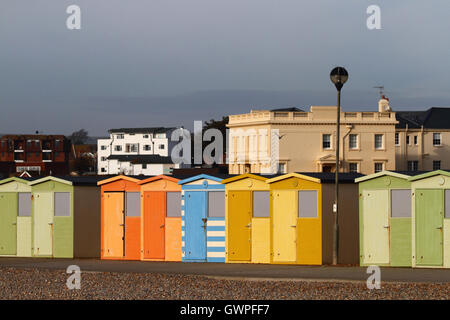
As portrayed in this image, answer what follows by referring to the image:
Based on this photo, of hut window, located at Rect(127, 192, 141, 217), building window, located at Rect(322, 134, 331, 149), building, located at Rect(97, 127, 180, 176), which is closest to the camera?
hut window, located at Rect(127, 192, 141, 217)

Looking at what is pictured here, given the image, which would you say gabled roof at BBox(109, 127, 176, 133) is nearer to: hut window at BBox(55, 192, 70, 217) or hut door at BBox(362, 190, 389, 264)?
hut window at BBox(55, 192, 70, 217)

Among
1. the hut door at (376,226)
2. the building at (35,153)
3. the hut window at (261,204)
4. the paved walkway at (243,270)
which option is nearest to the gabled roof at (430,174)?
the hut door at (376,226)

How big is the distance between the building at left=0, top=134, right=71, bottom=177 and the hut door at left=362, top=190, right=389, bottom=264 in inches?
4969

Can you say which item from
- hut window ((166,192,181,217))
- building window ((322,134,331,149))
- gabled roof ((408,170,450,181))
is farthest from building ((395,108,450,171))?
gabled roof ((408,170,450,181))

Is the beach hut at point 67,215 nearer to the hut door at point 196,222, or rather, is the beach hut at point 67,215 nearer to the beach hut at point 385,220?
the hut door at point 196,222

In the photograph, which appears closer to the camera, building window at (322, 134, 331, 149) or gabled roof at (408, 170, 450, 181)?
gabled roof at (408, 170, 450, 181)

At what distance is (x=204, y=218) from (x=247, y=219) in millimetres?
1229

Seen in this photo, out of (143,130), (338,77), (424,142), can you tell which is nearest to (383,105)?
(424,142)

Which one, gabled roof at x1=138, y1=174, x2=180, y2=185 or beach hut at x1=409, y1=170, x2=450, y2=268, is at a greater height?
gabled roof at x1=138, y1=174, x2=180, y2=185

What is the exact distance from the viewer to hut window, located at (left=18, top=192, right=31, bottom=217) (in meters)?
25.9

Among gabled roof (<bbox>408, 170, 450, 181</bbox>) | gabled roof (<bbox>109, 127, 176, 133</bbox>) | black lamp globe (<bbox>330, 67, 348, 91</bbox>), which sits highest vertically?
gabled roof (<bbox>109, 127, 176, 133</bbox>)

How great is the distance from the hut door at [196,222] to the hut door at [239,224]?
30.4 inches

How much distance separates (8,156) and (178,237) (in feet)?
420

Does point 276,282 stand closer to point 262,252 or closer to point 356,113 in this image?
point 262,252
